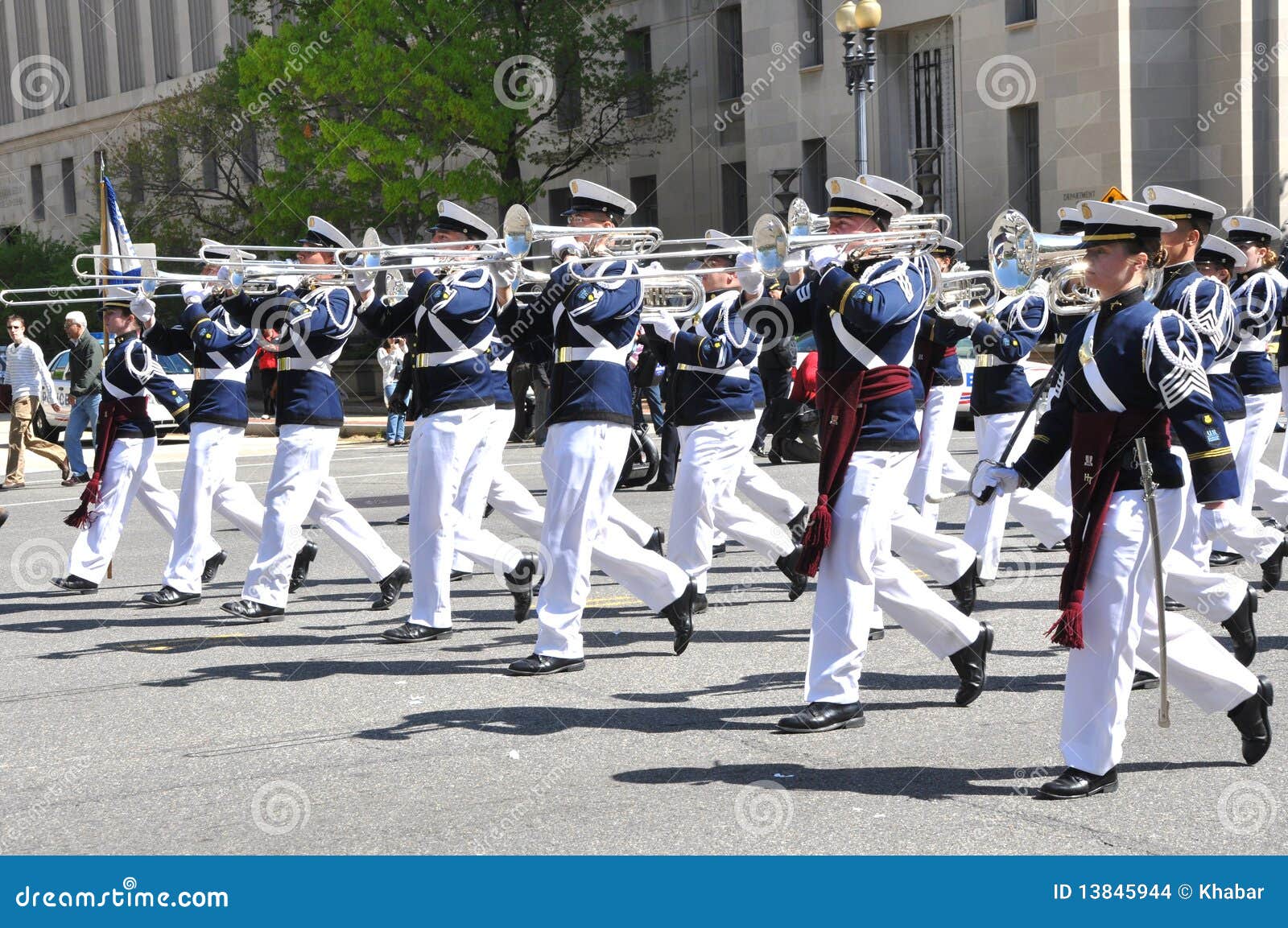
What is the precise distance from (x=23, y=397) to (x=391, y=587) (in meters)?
10.3

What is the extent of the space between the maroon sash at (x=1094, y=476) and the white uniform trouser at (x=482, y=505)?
3945 mm

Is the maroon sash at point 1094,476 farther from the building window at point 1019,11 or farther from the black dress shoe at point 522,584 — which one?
the building window at point 1019,11

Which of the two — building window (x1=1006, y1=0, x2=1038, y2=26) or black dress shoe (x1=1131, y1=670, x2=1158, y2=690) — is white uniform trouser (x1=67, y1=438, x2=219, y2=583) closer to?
black dress shoe (x1=1131, y1=670, x2=1158, y2=690)

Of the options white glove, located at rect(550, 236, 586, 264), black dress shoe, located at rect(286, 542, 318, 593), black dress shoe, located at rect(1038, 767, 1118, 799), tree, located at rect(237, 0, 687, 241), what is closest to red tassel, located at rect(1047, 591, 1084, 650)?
black dress shoe, located at rect(1038, 767, 1118, 799)

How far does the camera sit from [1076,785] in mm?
5367

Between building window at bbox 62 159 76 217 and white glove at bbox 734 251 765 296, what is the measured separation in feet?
180

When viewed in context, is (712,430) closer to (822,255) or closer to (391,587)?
(391,587)

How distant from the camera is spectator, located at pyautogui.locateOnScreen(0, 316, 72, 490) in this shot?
1825 cm

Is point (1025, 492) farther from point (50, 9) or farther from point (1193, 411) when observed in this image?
point (50, 9)

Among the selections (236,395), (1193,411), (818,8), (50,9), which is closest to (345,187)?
(818,8)

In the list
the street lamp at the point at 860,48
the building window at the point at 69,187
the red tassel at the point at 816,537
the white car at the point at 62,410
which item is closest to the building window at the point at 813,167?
the street lamp at the point at 860,48

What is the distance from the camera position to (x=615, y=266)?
7.46m

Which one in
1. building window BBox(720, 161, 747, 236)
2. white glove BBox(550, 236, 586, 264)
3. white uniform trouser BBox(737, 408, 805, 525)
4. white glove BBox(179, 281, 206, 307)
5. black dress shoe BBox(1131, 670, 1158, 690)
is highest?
building window BBox(720, 161, 747, 236)

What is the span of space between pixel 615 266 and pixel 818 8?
27944 millimetres
